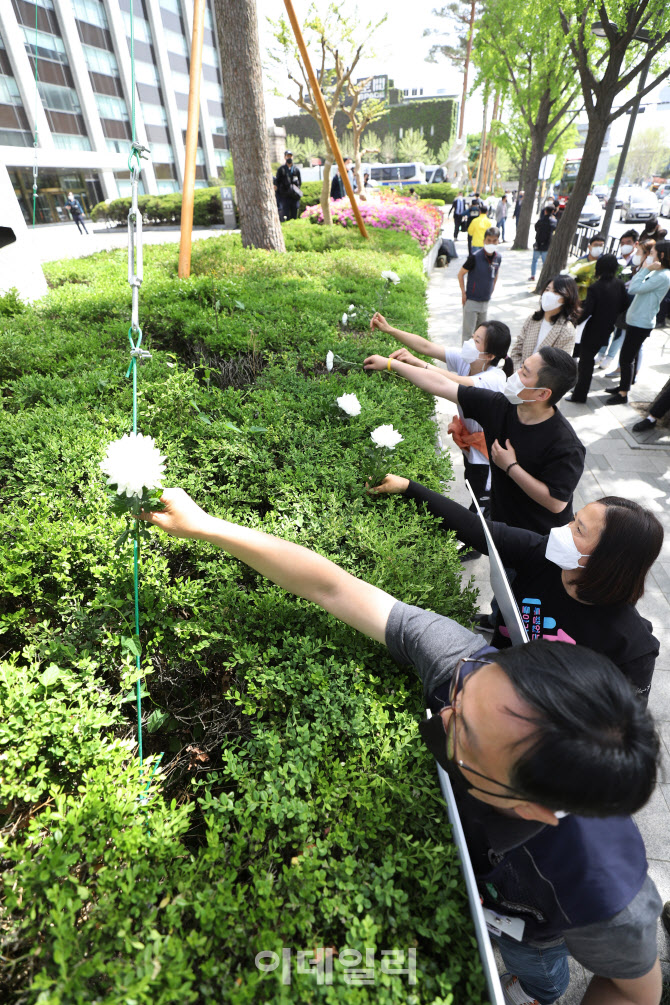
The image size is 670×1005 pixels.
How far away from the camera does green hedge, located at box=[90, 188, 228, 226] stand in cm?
2350

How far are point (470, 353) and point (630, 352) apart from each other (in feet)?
13.6

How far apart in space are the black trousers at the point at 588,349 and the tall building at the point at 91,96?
17987mm

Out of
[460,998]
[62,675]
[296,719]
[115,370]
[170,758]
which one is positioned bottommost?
[170,758]

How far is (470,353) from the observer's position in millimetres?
4082

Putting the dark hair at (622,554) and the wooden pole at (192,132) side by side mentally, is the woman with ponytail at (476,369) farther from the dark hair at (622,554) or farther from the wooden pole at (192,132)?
the wooden pole at (192,132)

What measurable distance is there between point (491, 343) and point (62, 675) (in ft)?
11.8

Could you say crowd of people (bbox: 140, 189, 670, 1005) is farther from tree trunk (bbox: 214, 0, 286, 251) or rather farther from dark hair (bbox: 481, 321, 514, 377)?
tree trunk (bbox: 214, 0, 286, 251)

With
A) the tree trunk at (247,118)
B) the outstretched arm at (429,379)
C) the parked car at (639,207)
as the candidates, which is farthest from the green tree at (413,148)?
the outstretched arm at (429,379)

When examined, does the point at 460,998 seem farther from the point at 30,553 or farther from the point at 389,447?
the point at 389,447

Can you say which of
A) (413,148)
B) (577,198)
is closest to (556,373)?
(577,198)

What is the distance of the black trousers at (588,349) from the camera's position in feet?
22.4

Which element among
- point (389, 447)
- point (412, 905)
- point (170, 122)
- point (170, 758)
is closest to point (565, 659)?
point (412, 905)

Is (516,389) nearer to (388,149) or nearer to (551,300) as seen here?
(551,300)

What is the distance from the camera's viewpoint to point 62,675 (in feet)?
5.43
